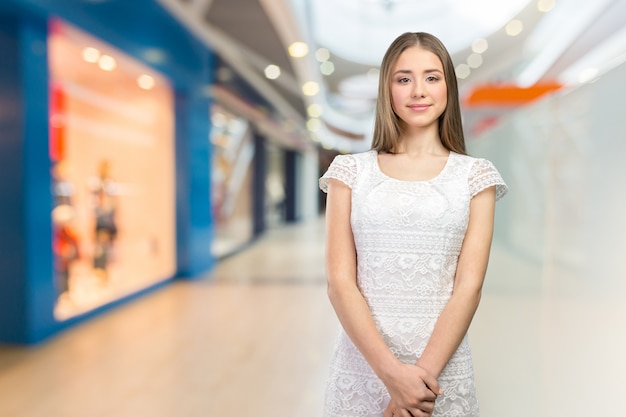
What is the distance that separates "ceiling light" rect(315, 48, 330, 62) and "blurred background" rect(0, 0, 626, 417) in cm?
18

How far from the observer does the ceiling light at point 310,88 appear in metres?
11.0

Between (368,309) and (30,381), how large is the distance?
11.3 ft

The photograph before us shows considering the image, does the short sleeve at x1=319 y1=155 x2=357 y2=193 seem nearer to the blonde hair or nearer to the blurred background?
the blonde hair

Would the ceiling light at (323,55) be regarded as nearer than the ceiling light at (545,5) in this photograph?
No

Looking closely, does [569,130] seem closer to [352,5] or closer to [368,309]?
[368,309]

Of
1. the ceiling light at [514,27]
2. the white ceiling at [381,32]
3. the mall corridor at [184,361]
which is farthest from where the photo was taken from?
the ceiling light at [514,27]

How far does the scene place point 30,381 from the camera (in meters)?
3.94

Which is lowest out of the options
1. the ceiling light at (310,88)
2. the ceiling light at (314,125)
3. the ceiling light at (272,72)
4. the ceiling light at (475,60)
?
the ceiling light at (314,125)

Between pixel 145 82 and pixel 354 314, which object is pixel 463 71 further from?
pixel 354 314

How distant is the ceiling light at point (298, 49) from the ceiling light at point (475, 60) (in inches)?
156

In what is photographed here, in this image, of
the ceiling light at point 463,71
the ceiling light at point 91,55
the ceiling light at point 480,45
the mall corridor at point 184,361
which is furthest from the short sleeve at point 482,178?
the ceiling light at point 463,71

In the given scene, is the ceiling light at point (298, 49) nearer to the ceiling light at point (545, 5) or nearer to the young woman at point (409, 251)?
the ceiling light at point (545, 5)

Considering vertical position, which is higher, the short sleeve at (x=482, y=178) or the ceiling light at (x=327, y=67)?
the ceiling light at (x=327, y=67)

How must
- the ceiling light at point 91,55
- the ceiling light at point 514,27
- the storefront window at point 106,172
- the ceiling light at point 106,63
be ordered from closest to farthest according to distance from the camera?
the storefront window at point 106,172
the ceiling light at point 91,55
the ceiling light at point 106,63
the ceiling light at point 514,27
